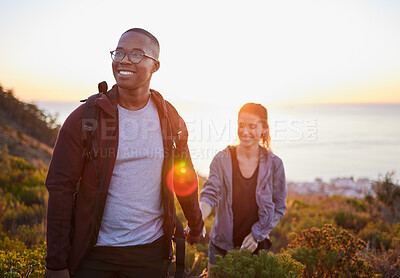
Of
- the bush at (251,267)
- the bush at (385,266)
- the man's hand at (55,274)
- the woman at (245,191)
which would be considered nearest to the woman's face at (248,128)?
the woman at (245,191)

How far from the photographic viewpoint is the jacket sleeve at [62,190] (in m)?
1.92

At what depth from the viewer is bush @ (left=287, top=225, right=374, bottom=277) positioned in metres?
4.07

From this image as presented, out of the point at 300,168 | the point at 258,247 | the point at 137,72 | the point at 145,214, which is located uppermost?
the point at 137,72

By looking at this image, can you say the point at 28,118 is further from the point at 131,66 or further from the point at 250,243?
the point at 131,66

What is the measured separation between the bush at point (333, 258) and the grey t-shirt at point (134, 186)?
8.49ft

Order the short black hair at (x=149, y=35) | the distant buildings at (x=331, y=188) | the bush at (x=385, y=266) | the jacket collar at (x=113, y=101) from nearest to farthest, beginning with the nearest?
1. the jacket collar at (x=113, y=101)
2. the short black hair at (x=149, y=35)
3. the bush at (x=385, y=266)
4. the distant buildings at (x=331, y=188)

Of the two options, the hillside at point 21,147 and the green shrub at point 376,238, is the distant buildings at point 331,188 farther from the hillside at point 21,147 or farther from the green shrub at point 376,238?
the hillside at point 21,147

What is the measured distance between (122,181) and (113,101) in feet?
1.79

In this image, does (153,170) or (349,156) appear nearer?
(153,170)

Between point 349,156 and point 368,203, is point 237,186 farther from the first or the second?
point 349,156

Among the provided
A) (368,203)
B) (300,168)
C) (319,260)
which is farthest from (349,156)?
(319,260)

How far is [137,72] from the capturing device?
2264 millimetres

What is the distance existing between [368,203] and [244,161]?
8.08 meters

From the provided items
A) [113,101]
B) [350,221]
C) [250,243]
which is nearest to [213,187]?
[250,243]
